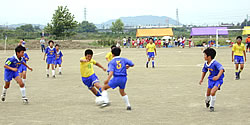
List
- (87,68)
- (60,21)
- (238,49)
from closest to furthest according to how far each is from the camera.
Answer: (87,68) < (238,49) < (60,21)

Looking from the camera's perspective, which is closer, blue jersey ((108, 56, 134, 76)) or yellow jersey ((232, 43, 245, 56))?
blue jersey ((108, 56, 134, 76))

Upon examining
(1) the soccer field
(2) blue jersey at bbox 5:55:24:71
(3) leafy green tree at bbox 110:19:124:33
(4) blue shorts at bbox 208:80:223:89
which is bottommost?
(1) the soccer field

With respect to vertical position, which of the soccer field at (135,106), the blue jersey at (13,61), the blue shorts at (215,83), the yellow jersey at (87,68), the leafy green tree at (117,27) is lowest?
the soccer field at (135,106)

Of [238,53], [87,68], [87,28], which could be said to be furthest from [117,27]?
[87,68]

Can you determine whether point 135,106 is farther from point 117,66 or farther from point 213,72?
point 213,72

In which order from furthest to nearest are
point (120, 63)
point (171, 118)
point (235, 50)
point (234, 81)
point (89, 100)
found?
point (235, 50)
point (234, 81)
point (89, 100)
point (120, 63)
point (171, 118)

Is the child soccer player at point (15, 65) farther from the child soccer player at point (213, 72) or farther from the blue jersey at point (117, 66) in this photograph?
the child soccer player at point (213, 72)

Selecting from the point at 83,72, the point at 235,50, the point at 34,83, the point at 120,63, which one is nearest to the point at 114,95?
the point at 83,72

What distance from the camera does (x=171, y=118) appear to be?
7543mm

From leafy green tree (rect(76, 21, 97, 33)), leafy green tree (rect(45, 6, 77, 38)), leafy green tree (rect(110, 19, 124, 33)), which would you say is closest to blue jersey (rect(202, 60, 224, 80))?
leafy green tree (rect(45, 6, 77, 38))

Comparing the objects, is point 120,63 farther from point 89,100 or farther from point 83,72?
point 89,100

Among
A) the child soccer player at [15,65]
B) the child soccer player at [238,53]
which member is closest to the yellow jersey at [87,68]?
the child soccer player at [15,65]

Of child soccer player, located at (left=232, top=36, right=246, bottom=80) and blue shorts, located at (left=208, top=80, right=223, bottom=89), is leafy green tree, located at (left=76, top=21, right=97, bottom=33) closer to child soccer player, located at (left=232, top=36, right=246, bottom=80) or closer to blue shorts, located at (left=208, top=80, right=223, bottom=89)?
child soccer player, located at (left=232, top=36, right=246, bottom=80)

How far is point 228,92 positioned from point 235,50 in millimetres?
4280
